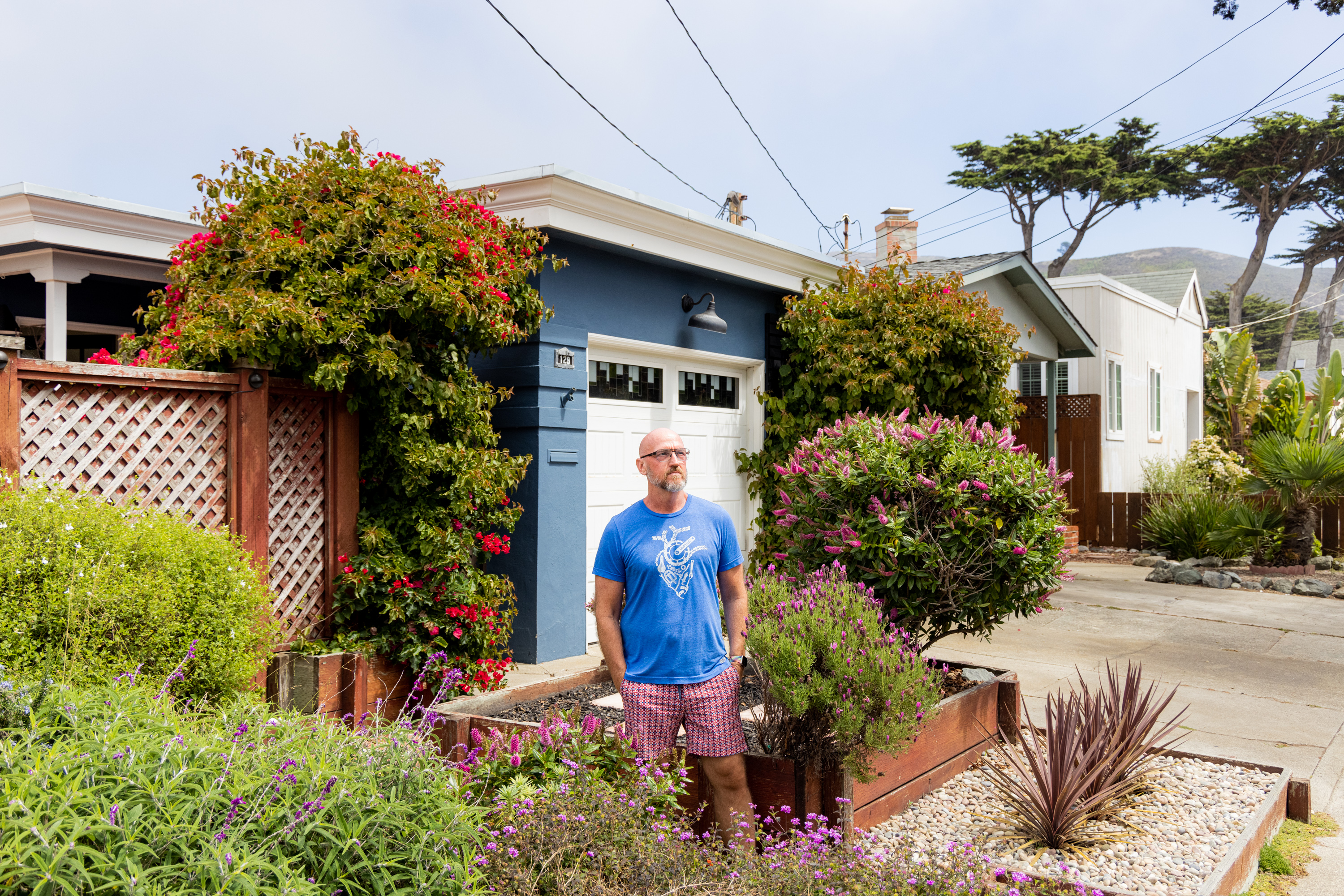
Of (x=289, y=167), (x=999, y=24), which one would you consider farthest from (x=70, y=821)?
(x=999, y=24)

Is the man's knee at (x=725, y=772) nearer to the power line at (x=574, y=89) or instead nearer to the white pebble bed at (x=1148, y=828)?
the white pebble bed at (x=1148, y=828)

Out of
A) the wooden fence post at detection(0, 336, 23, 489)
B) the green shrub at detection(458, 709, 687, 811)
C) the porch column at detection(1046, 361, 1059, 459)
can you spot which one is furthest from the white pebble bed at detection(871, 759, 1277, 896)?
the porch column at detection(1046, 361, 1059, 459)

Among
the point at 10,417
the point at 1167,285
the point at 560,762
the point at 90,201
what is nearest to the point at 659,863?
the point at 560,762

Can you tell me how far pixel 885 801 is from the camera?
3994 mm

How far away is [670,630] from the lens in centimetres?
352

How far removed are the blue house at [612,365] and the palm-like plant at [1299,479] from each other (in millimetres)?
8139

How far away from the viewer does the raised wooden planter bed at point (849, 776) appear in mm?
3641

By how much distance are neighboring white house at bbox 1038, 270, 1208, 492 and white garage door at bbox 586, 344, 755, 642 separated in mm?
10483

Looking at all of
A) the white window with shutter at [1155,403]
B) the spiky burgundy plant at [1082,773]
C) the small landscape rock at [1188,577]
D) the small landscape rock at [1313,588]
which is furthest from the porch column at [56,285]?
the white window with shutter at [1155,403]

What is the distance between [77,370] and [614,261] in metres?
4.21

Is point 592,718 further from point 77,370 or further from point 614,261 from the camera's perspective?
point 614,261

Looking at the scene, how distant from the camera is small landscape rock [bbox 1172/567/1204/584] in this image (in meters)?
12.6

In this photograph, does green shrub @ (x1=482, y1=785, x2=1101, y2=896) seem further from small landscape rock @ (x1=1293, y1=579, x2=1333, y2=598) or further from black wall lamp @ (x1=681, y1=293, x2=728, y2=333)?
small landscape rock @ (x1=1293, y1=579, x2=1333, y2=598)

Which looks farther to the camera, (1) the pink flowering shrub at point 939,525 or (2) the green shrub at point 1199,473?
(2) the green shrub at point 1199,473
